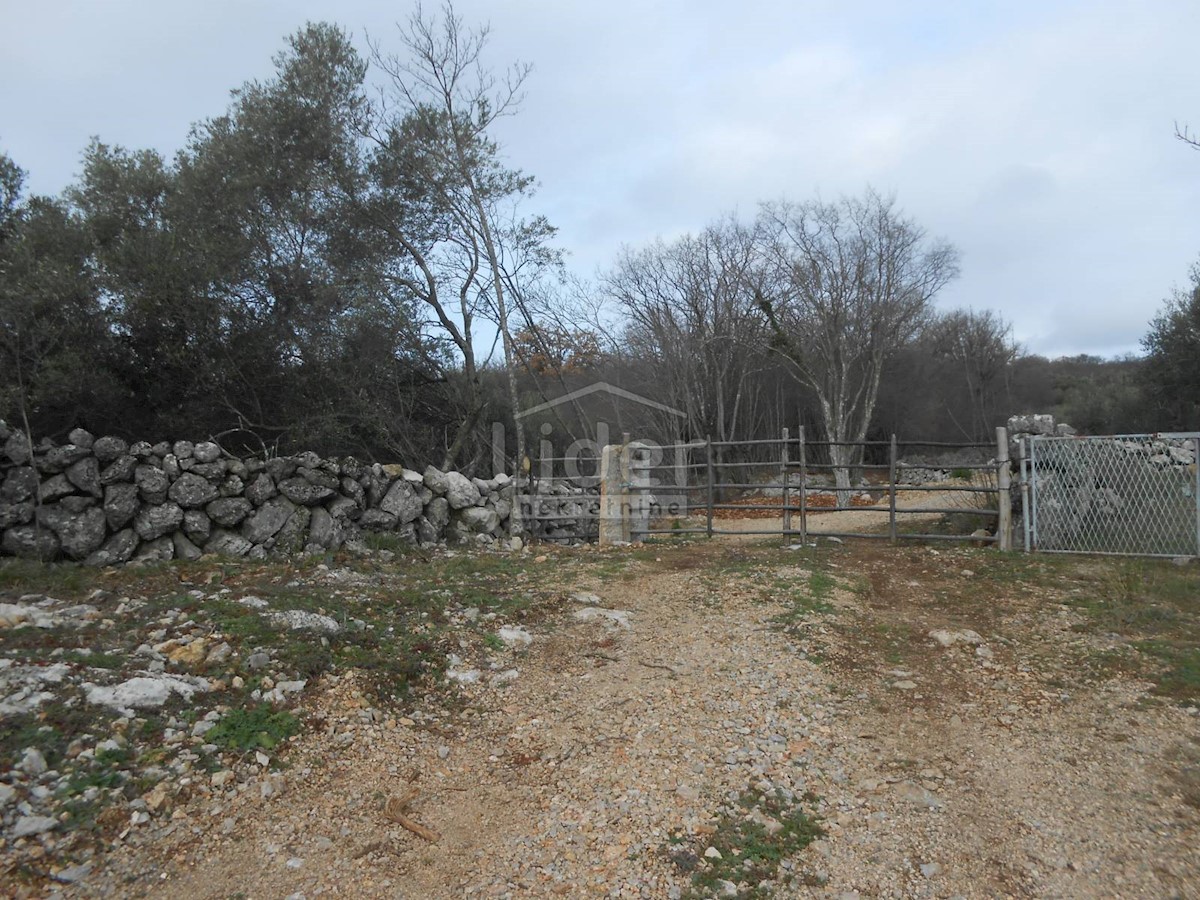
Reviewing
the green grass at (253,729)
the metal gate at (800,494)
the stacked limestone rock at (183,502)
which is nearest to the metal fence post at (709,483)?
the metal gate at (800,494)

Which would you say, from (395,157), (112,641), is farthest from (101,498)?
(395,157)

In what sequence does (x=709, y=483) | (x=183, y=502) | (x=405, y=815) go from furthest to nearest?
(x=709, y=483)
(x=183, y=502)
(x=405, y=815)

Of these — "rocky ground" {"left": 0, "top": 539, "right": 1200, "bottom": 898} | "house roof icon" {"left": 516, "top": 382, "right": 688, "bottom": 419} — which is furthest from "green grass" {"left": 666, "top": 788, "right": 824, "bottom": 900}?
"house roof icon" {"left": 516, "top": 382, "right": 688, "bottom": 419}

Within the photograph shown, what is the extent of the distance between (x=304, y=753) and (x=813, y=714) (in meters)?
2.68

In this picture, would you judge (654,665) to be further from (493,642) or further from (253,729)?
(253,729)

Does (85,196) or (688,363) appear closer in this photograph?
(85,196)

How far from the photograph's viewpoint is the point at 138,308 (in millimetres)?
9719

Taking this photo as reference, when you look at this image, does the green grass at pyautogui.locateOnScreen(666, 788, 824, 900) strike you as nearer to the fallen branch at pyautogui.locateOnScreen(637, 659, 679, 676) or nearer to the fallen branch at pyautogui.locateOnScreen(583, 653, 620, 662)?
the fallen branch at pyautogui.locateOnScreen(637, 659, 679, 676)

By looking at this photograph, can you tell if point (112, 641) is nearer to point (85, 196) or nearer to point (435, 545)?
point (435, 545)

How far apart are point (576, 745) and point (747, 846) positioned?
113cm

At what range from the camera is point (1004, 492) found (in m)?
9.02

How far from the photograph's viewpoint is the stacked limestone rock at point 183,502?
20.8 feet

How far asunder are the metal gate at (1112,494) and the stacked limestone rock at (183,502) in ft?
23.9

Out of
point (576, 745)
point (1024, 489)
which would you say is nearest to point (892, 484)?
point (1024, 489)
